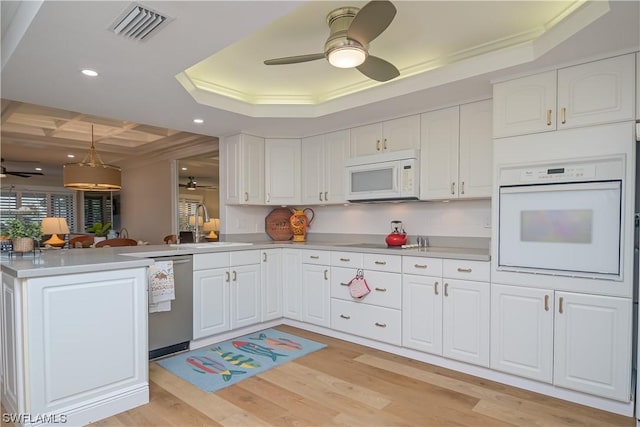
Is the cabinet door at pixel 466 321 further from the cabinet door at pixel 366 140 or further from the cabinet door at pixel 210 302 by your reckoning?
the cabinet door at pixel 210 302

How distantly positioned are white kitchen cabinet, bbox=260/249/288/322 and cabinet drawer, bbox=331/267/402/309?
696mm

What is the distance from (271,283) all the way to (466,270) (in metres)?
2.02

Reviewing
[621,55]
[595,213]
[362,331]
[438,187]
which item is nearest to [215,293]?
[362,331]

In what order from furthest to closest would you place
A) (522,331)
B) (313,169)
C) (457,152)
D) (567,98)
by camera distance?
(313,169) → (457,152) → (522,331) → (567,98)

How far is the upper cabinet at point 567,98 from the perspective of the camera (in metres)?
2.16

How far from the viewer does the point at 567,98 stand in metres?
2.35

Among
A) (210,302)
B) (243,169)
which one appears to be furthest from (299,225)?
(210,302)

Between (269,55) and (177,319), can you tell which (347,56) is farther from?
(177,319)

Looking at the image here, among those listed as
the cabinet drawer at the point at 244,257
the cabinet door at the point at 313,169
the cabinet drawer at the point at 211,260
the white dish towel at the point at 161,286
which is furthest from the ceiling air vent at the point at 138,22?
the cabinet door at the point at 313,169

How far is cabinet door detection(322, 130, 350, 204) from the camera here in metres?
3.96

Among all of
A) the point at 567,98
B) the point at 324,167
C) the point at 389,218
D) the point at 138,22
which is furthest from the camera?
the point at 324,167

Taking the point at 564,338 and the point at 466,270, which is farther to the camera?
the point at 466,270

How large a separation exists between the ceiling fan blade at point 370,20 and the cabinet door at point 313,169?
7.13 feet

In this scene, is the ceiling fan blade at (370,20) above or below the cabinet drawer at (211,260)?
above
